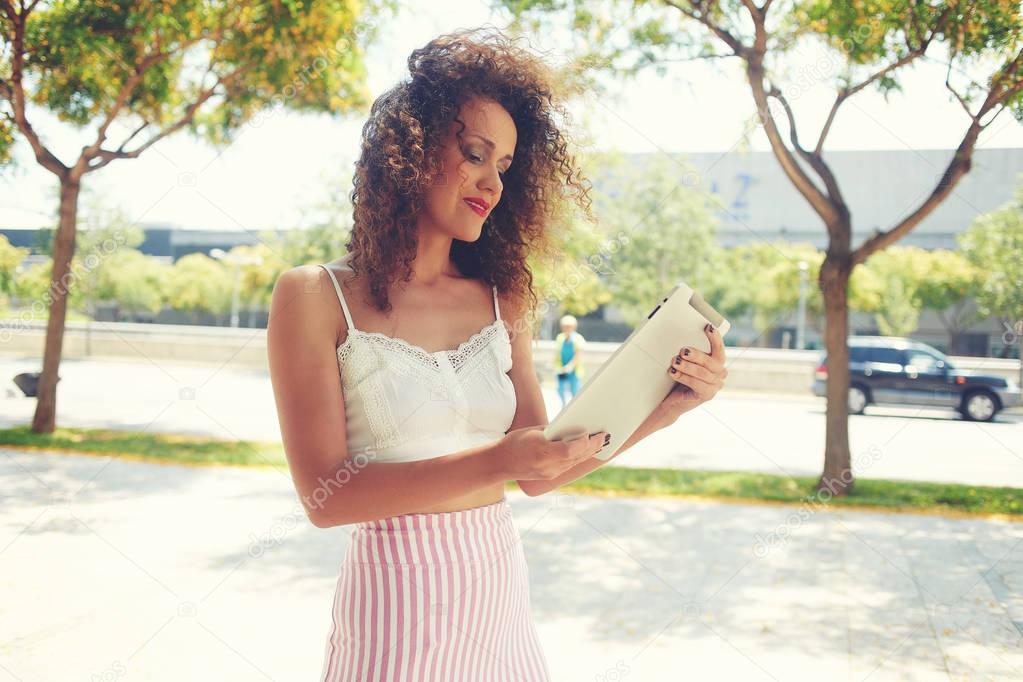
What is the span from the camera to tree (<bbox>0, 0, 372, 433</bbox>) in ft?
21.9

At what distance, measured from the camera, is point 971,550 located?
17.0ft

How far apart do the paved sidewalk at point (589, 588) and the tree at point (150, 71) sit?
2649 millimetres

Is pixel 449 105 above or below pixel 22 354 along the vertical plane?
above

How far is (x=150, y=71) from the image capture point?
7.64 metres

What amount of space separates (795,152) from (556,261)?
5.50 metres

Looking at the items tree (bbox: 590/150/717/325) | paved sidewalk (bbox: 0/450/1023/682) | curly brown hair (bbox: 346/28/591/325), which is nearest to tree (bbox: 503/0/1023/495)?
paved sidewalk (bbox: 0/450/1023/682)

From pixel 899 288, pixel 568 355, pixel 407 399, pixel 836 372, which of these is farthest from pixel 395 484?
pixel 899 288

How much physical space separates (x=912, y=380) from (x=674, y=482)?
19.7 ft

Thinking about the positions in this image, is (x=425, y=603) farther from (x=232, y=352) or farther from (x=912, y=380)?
(x=232, y=352)

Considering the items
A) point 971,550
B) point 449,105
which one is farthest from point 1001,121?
point 449,105

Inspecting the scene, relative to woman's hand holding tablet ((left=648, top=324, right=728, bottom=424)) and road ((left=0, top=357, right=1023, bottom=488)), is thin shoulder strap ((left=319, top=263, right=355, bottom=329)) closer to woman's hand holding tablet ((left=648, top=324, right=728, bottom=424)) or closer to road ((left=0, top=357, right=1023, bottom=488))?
woman's hand holding tablet ((left=648, top=324, right=728, bottom=424))

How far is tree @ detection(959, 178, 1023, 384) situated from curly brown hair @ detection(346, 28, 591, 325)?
7.01 m

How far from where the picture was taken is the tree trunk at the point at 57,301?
299 inches

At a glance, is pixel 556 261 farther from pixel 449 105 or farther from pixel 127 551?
pixel 127 551
